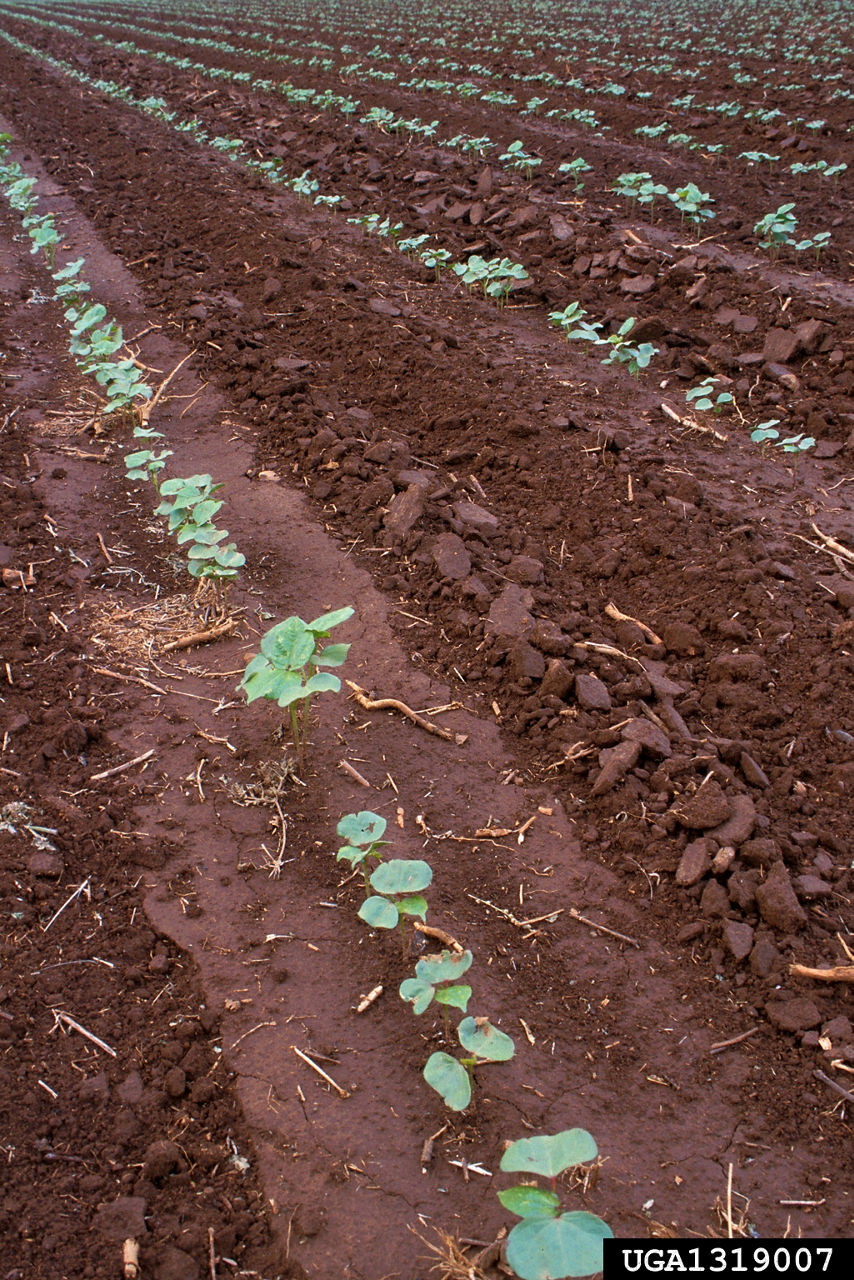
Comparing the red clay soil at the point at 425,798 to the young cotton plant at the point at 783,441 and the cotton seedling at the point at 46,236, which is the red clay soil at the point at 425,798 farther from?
the cotton seedling at the point at 46,236

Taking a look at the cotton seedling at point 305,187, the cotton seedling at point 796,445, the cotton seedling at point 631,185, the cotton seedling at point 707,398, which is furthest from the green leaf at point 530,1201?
the cotton seedling at point 305,187

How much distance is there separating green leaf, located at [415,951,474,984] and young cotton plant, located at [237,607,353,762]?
80 cm

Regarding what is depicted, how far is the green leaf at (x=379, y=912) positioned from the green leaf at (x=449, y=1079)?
0.32 meters

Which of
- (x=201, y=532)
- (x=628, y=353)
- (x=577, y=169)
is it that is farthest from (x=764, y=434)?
(x=577, y=169)

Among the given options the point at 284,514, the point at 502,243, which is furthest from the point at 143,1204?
the point at 502,243

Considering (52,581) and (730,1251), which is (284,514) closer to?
(52,581)

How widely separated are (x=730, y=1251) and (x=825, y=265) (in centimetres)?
696

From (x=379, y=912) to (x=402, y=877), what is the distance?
10 centimetres

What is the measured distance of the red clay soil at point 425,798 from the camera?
6.37ft

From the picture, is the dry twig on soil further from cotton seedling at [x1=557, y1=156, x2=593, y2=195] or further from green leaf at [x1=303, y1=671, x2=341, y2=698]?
cotton seedling at [x1=557, y1=156, x2=593, y2=195]

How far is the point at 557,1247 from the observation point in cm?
153

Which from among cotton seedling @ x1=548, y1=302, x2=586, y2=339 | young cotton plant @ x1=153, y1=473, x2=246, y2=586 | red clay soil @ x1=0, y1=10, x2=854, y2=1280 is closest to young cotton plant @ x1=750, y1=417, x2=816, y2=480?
red clay soil @ x1=0, y1=10, x2=854, y2=1280

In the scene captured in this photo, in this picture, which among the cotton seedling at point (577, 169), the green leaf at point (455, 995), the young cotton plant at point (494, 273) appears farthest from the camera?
the cotton seedling at point (577, 169)

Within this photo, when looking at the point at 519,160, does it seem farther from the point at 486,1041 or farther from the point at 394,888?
the point at 486,1041
